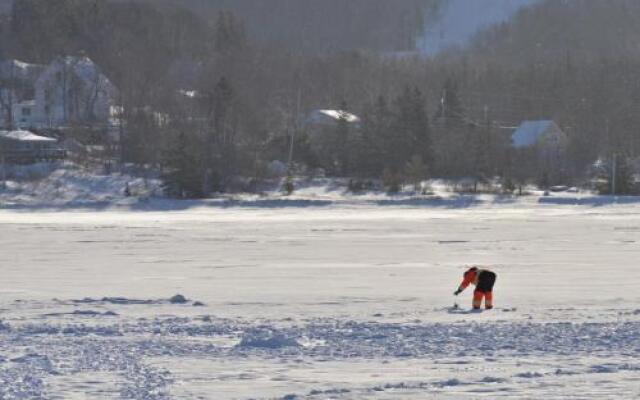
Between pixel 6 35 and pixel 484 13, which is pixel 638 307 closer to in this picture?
pixel 6 35

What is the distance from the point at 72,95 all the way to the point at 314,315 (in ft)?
195

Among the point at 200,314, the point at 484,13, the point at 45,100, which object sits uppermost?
the point at 484,13

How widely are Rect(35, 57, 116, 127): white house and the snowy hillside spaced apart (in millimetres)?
97468

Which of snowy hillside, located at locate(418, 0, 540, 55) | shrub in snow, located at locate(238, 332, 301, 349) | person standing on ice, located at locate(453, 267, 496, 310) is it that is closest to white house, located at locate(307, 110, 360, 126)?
person standing on ice, located at locate(453, 267, 496, 310)

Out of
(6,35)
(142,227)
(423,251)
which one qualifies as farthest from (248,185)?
(6,35)

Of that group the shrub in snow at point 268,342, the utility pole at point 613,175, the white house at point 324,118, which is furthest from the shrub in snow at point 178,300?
the white house at point 324,118

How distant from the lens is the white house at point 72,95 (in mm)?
Result: 72375

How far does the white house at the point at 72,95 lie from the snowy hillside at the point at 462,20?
97.5 m

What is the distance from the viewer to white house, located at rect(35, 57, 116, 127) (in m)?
72.4

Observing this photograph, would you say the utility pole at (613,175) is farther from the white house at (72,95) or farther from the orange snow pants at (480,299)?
the orange snow pants at (480,299)

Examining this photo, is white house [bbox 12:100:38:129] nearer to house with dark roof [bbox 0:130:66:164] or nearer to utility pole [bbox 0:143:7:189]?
house with dark roof [bbox 0:130:66:164]

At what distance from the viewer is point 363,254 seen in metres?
27.7

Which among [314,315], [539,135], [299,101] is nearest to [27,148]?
[299,101]

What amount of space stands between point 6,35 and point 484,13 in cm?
10382
